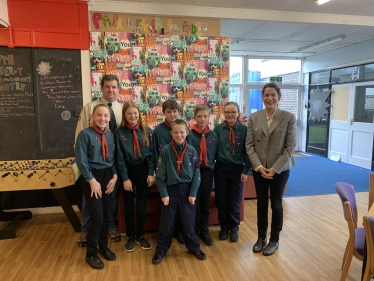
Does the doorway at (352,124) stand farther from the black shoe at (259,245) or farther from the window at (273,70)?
the black shoe at (259,245)

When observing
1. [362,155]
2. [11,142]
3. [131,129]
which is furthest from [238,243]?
[362,155]

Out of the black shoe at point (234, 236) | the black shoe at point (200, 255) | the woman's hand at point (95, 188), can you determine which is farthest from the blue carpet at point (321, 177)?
the woman's hand at point (95, 188)

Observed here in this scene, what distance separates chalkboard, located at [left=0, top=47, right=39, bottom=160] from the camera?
327 centimetres

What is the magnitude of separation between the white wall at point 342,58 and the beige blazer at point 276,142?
15.4 feet

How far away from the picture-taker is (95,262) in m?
2.35

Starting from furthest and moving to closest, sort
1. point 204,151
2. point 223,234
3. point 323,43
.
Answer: point 323,43 < point 223,234 < point 204,151

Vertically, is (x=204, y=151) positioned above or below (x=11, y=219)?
above

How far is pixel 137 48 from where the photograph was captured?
3.67 metres

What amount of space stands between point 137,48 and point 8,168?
2080 mm

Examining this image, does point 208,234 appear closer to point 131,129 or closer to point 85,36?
point 131,129

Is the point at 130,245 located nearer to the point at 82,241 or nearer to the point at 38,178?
the point at 82,241

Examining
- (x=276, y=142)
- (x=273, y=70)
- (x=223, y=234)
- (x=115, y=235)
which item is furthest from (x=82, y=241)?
(x=273, y=70)

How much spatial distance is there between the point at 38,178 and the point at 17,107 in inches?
43.1

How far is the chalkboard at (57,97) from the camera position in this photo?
3350mm
